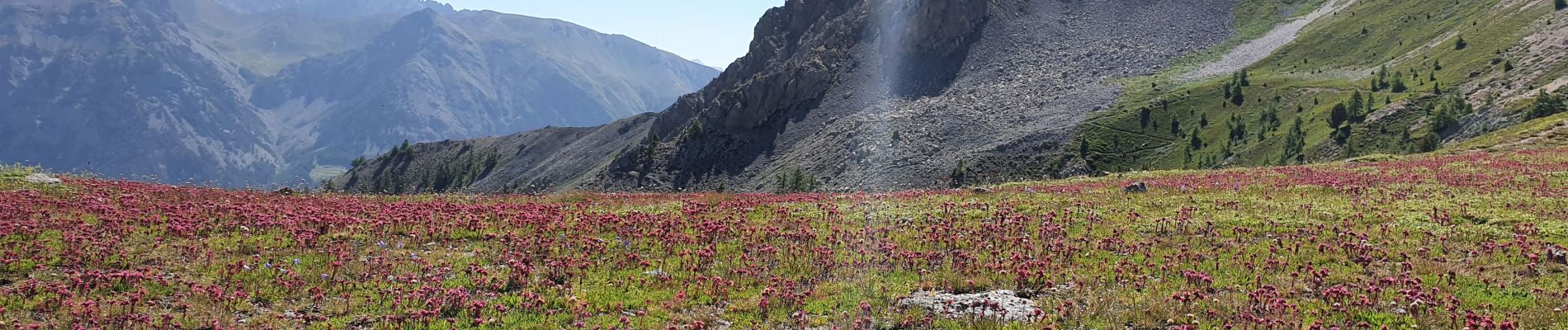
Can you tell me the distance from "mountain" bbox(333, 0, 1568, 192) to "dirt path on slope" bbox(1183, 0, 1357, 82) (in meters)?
0.53

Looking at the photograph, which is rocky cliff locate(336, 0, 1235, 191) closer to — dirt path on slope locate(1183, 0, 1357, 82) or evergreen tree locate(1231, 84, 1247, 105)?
dirt path on slope locate(1183, 0, 1357, 82)

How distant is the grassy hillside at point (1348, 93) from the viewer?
7188 cm

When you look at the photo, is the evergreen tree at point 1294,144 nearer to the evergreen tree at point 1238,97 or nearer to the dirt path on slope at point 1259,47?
the evergreen tree at point 1238,97

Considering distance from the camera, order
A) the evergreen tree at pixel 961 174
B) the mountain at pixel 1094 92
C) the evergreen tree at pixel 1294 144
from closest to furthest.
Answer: the evergreen tree at pixel 1294 144 < the mountain at pixel 1094 92 < the evergreen tree at pixel 961 174

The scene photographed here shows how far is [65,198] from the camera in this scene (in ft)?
66.0

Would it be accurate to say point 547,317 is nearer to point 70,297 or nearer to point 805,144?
point 70,297

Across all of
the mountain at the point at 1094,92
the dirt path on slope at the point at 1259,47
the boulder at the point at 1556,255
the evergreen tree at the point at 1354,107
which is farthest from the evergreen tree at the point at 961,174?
the boulder at the point at 1556,255

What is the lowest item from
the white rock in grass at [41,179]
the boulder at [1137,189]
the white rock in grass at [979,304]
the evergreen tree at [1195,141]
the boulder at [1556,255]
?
the evergreen tree at [1195,141]

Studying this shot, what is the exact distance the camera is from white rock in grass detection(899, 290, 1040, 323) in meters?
12.6

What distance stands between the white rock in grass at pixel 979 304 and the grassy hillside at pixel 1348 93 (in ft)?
195

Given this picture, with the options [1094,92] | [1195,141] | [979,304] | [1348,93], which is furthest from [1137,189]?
[1094,92]

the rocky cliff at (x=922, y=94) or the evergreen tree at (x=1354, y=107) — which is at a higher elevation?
the rocky cliff at (x=922, y=94)

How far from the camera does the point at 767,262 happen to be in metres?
16.5

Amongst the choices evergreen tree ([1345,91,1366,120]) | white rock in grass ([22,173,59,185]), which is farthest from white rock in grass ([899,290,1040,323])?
evergreen tree ([1345,91,1366,120])
